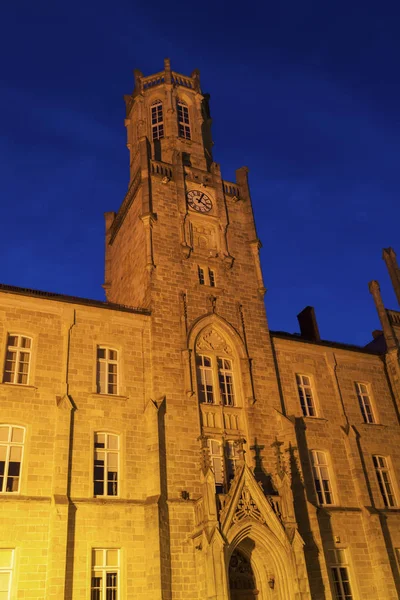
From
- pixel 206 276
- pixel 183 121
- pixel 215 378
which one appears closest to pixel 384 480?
pixel 215 378

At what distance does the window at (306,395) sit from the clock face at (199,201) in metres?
10.4

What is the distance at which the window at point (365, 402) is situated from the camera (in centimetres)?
3065

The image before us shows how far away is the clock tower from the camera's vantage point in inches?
874

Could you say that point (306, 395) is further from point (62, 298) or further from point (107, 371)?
point (62, 298)

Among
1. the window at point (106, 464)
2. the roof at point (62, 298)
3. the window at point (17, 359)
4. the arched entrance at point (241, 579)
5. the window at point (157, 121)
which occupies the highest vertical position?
the window at point (157, 121)

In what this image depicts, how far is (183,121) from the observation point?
36469 millimetres

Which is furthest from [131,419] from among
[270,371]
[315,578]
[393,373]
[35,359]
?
[393,373]

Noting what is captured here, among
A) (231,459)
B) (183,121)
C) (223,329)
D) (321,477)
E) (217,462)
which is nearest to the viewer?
(217,462)

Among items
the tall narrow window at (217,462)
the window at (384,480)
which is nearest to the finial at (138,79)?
the tall narrow window at (217,462)

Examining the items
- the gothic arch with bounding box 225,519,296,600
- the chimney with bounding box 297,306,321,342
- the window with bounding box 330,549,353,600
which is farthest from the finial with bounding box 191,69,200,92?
the window with bounding box 330,549,353,600

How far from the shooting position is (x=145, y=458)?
75.4ft

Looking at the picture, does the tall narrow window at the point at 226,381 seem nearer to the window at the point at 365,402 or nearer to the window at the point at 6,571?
the window at the point at 365,402

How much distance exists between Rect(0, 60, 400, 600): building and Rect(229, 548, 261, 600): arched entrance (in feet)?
0.21

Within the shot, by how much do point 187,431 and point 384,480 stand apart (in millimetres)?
11534
